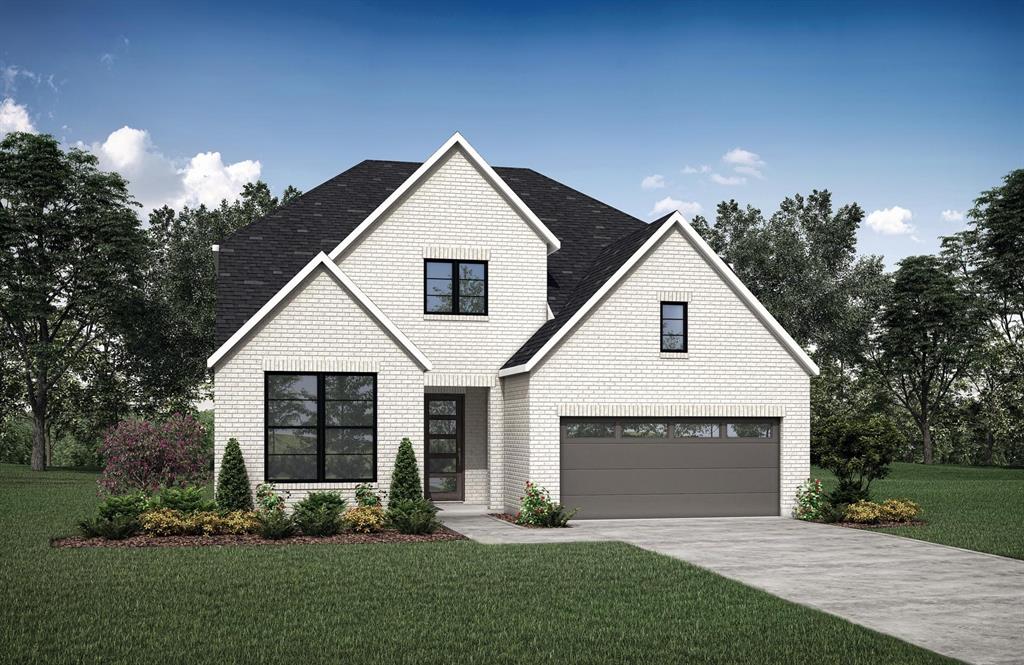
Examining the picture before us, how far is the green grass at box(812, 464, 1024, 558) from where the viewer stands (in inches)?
753

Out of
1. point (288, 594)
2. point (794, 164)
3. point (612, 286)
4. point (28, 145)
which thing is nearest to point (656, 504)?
point (612, 286)

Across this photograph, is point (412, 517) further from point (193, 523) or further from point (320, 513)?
point (193, 523)

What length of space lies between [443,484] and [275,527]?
8442 mm

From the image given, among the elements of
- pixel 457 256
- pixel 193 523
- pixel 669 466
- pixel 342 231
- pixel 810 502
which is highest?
pixel 342 231

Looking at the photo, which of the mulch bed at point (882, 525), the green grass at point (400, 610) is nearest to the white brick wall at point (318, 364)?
the green grass at point (400, 610)

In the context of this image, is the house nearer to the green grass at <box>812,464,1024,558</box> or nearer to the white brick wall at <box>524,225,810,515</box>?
the white brick wall at <box>524,225,810,515</box>

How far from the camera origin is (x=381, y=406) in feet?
70.8

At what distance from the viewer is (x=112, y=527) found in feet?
59.1

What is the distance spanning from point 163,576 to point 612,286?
1230cm

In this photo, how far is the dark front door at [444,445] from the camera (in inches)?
1026

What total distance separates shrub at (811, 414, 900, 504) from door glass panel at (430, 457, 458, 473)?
886 centimetres

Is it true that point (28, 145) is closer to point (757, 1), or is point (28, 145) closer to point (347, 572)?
point (757, 1)

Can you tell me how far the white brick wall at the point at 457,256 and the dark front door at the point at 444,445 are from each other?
1960 millimetres

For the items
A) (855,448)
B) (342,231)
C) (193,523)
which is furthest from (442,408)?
(855,448)
